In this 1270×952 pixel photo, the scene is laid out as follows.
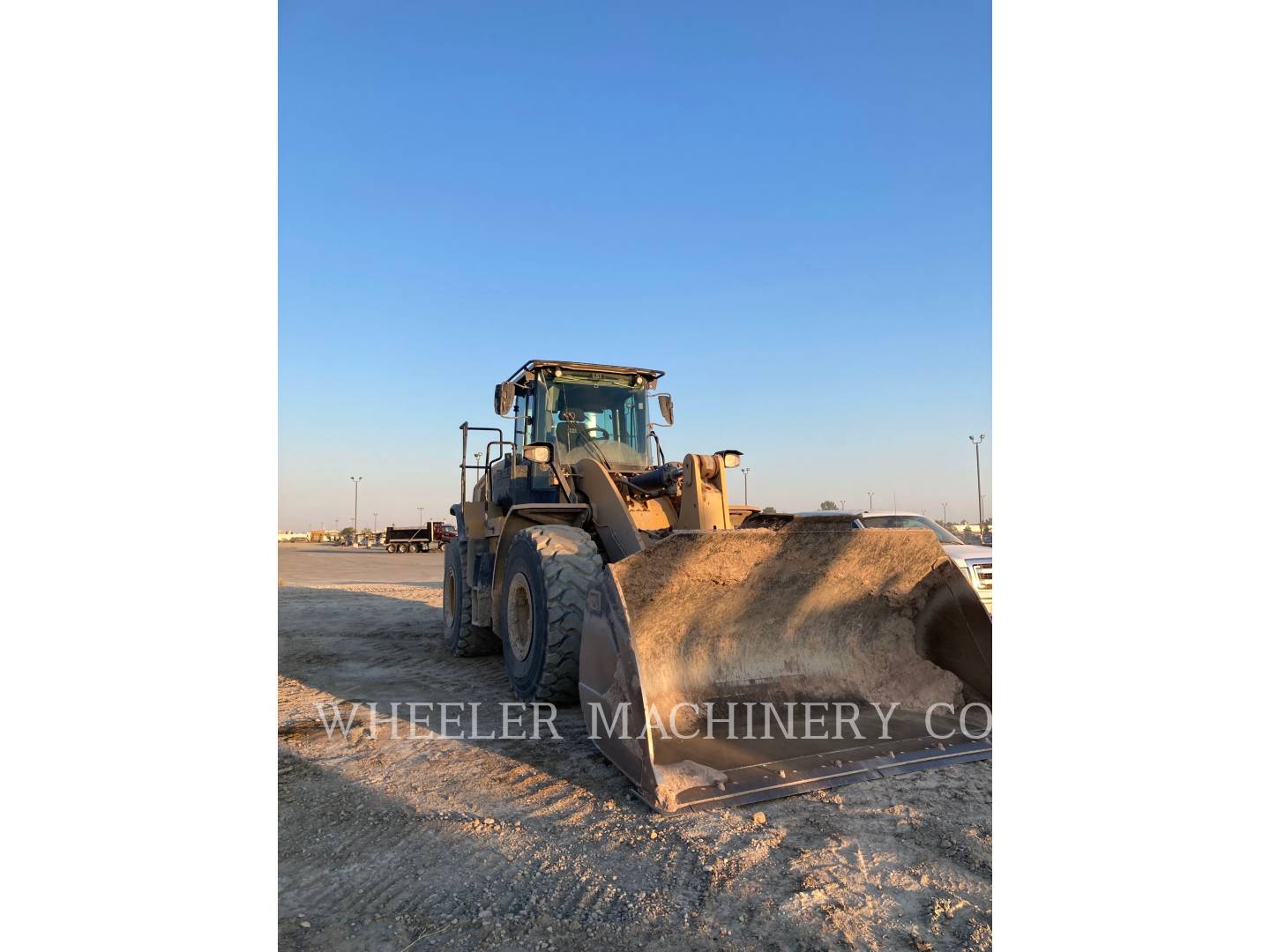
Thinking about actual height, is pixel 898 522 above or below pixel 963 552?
above

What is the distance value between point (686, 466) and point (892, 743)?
7.20 feet

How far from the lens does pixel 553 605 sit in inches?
183

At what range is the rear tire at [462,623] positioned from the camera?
730 cm

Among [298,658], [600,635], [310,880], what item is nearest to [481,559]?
[298,658]

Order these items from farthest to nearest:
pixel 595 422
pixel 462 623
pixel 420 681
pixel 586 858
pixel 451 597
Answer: pixel 451 597
pixel 462 623
pixel 595 422
pixel 420 681
pixel 586 858

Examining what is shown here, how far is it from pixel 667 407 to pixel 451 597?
11.4 ft

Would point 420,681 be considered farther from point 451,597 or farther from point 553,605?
point 553,605

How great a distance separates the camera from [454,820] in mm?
3133

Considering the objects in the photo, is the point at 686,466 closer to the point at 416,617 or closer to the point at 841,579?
the point at 841,579

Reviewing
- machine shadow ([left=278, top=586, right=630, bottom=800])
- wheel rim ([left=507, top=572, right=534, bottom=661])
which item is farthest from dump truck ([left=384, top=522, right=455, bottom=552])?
wheel rim ([left=507, top=572, right=534, bottom=661])

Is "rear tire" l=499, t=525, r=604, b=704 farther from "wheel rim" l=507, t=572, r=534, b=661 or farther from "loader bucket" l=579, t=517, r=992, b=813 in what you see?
"loader bucket" l=579, t=517, r=992, b=813

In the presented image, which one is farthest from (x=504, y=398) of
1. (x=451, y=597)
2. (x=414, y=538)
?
(x=414, y=538)

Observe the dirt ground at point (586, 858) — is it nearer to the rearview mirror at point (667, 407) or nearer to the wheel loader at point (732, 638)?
the wheel loader at point (732, 638)

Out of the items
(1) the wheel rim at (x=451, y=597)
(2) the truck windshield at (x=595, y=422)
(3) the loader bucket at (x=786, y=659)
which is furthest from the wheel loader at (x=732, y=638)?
(1) the wheel rim at (x=451, y=597)
